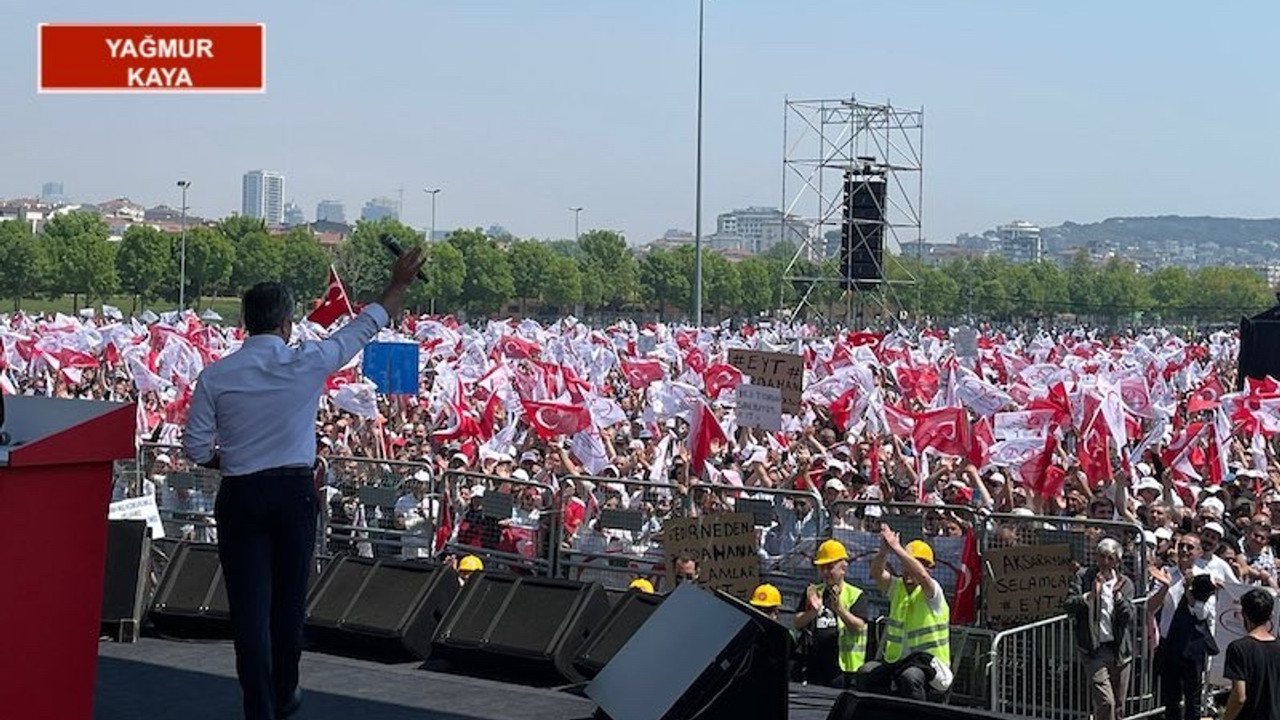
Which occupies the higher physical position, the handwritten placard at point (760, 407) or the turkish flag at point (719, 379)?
the handwritten placard at point (760, 407)

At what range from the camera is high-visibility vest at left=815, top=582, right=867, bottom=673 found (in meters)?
11.0

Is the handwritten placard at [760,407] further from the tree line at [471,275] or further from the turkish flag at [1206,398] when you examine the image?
the tree line at [471,275]

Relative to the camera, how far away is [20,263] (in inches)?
3888

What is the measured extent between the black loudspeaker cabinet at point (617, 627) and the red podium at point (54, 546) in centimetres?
509

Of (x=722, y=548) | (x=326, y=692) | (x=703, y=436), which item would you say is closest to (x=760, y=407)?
(x=703, y=436)

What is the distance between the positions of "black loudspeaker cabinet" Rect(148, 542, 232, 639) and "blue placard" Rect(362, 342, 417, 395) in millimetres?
11503

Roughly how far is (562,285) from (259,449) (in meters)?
126

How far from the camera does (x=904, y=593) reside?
1045cm

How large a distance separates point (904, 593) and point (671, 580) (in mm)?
2168

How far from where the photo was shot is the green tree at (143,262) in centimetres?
10462

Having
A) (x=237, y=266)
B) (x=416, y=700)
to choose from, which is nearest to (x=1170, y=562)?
(x=416, y=700)

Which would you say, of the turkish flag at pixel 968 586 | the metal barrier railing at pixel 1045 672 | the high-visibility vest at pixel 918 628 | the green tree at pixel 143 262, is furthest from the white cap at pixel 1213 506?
the green tree at pixel 143 262

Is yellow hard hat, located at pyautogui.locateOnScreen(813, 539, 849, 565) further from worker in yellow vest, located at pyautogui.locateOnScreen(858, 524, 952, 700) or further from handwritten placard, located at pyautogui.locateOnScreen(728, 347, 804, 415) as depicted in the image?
handwritten placard, located at pyautogui.locateOnScreen(728, 347, 804, 415)

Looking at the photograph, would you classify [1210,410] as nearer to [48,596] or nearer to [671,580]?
[671,580]
